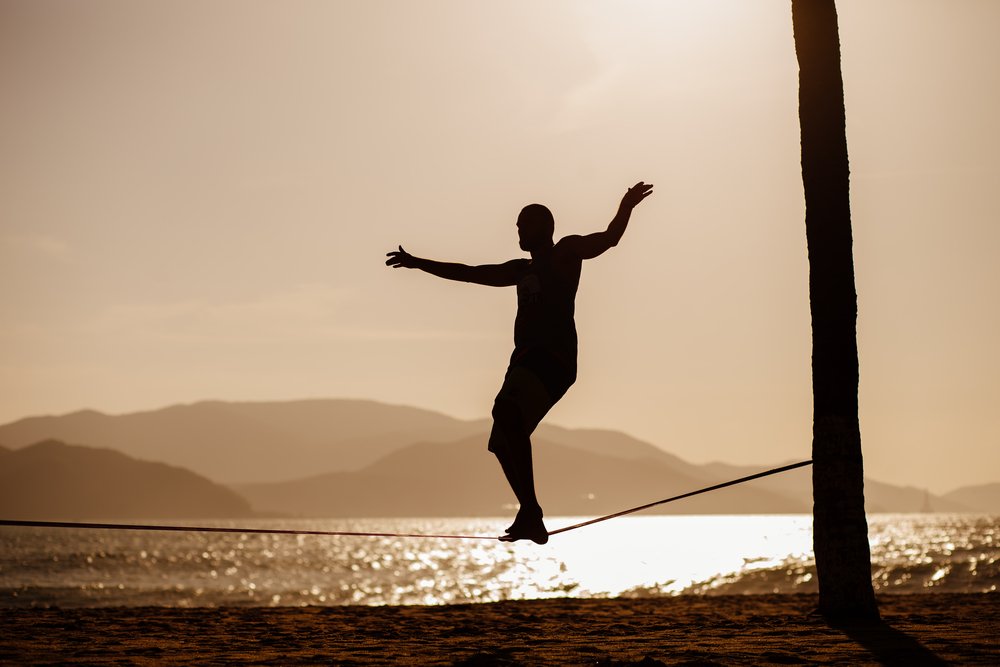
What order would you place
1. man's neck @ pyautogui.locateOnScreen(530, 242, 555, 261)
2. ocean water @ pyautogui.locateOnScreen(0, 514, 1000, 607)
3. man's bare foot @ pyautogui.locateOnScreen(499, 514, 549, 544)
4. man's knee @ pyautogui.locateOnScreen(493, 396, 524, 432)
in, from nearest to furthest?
man's knee @ pyautogui.locateOnScreen(493, 396, 524, 432) → man's bare foot @ pyautogui.locateOnScreen(499, 514, 549, 544) → man's neck @ pyautogui.locateOnScreen(530, 242, 555, 261) → ocean water @ pyautogui.locateOnScreen(0, 514, 1000, 607)

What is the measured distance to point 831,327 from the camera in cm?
1071

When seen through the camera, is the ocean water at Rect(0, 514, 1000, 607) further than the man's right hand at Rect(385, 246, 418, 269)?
Yes

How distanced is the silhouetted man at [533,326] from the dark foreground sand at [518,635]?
4.53ft

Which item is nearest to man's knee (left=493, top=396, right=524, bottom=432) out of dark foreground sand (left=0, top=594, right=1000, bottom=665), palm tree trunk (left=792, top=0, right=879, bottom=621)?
dark foreground sand (left=0, top=594, right=1000, bottom=665)

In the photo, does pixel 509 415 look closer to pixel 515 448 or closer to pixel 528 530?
pixel 515 448

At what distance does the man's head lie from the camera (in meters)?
8.28

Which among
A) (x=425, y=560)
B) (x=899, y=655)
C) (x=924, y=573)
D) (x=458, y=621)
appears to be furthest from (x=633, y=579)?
(x=899, y=655)

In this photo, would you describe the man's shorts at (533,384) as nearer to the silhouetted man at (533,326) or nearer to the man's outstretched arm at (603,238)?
the silhouetted man at (533,326)

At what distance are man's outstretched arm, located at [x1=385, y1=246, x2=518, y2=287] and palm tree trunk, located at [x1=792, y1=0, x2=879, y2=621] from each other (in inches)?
156

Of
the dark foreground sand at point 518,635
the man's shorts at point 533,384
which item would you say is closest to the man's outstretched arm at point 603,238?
the man's shorts at point 533,384

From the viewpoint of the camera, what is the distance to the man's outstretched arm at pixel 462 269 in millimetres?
8180

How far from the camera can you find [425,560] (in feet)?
287

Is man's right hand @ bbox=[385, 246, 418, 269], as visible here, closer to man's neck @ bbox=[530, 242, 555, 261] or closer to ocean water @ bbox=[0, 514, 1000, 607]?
man's neck @ bbox=[530, 242, 555, 261]

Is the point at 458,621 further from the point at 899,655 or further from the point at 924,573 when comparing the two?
the point at 924,573
